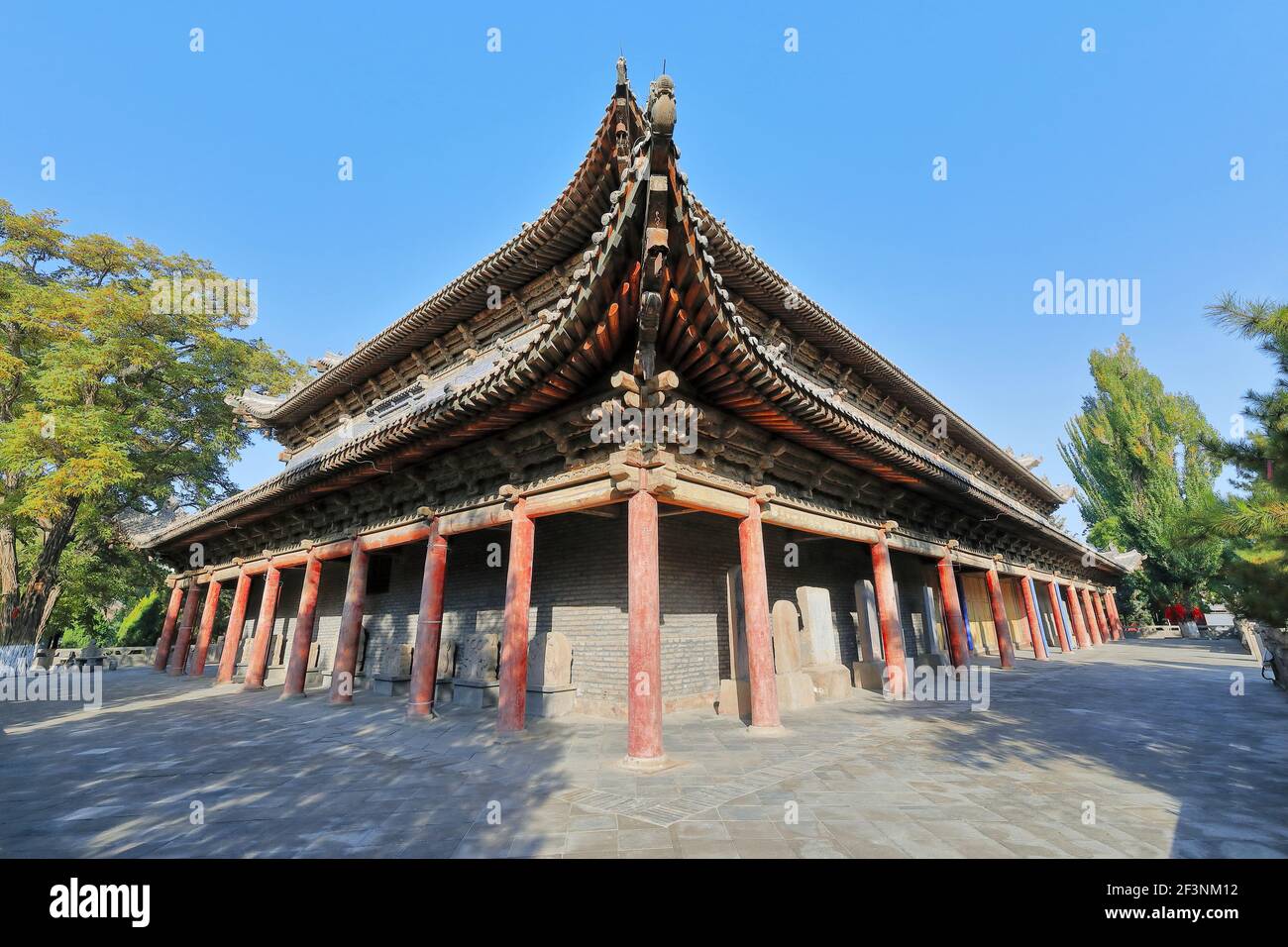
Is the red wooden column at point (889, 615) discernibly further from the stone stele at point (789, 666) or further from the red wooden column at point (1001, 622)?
the red wooden column at point (1001, 622)

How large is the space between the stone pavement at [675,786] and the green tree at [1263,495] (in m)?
1.81

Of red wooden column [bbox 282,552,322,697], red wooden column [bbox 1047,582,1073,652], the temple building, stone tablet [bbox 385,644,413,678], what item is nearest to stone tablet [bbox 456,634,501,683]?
the temple building

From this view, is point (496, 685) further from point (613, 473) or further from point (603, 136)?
point (603, 136)

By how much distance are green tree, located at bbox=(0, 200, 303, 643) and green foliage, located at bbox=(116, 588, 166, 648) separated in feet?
18.2

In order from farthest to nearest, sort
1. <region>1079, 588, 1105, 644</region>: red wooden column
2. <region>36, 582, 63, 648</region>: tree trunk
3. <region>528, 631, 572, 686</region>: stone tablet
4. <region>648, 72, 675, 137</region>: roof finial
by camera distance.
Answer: <region>1079, 588, 1105, 644</region>: red wooden column
<region>36, 582, 63, 648</region>: tree trunk
<region>528, 631, 572, 686</region>: stone tablet
<region>648, 72, 675, 137</region>: roof finial

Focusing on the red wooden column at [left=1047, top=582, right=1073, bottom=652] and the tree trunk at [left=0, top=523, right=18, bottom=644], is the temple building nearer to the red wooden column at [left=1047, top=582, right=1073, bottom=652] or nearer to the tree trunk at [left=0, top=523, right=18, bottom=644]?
the red wooden column at [left=1047, top=582, right=1073, bottom=652]

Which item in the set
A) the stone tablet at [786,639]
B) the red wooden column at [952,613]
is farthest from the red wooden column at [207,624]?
the red wooden column at [952,613]

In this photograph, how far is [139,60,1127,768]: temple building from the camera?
562 centimetres

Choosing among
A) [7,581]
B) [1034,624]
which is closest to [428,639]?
[1034,624]

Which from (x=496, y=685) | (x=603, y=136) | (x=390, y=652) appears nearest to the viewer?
(x=603, y=136)

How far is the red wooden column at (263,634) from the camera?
1229 centimetres

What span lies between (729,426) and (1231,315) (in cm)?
566
